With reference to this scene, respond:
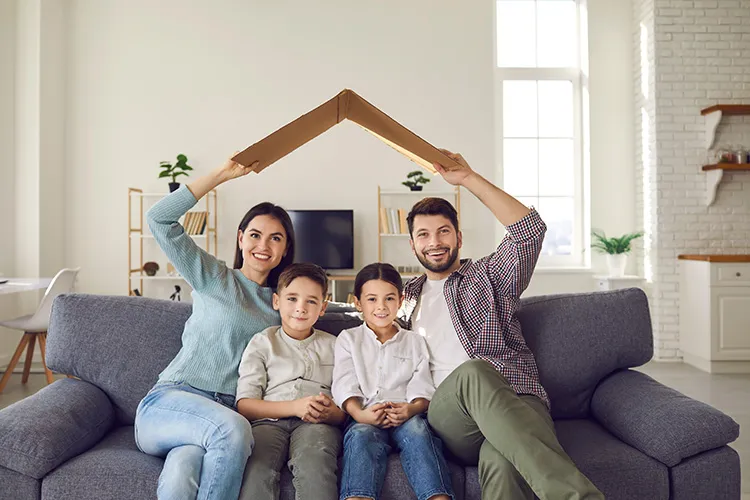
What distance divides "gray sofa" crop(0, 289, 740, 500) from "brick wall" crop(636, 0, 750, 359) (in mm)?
3428

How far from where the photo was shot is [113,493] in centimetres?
164

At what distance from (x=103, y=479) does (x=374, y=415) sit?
0.77 m

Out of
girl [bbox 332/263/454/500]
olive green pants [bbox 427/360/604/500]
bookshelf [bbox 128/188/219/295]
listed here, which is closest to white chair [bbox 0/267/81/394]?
bookshelf [bbox 128/188/219/295]

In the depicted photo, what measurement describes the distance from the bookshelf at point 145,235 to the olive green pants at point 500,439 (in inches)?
159

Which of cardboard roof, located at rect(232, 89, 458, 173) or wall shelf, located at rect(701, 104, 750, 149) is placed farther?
wall shelf, located at rect(701, 104, 750, 149)

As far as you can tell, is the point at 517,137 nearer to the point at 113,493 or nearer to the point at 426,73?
the point at 426,73

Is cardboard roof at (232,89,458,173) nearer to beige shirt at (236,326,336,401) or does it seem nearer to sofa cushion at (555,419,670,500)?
beige shirt at (236,326,336,401)

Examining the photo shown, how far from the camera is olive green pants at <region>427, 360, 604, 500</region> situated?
1423mm

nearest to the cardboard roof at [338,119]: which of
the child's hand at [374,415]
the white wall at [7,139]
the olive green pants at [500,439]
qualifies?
the olive green pants at [500,439]

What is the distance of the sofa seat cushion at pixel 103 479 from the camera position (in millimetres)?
1644

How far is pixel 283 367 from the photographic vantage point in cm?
193

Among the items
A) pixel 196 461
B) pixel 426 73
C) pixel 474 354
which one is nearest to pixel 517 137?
pixel 426 73

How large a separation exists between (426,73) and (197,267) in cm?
419

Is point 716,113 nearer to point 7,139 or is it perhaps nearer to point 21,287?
point 21,287
